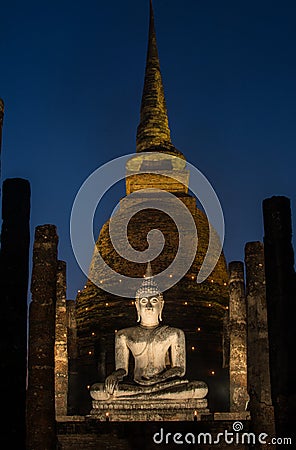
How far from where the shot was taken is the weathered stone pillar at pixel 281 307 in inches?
357

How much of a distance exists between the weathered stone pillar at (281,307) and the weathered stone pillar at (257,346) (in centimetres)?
515

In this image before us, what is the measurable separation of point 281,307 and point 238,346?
9.19 meters

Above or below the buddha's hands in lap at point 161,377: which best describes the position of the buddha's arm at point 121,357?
above

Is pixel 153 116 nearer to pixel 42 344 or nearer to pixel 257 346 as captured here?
pixel 257 346

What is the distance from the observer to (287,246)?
9891mm

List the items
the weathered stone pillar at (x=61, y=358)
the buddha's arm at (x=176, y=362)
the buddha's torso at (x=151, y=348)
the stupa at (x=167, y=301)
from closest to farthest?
the buddha's arm at (x=176, y=362) → the buddha's torso at (x=151, y=348) → the weathered stone pillar at (x=61, y=358) → the stupa at (x=167, y=301)

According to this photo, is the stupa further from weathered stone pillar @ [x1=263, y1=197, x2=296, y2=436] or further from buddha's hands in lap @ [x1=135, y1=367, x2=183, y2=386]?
weathered stone pillar @ [x1=263, y1=197, x2=296, y2=436]

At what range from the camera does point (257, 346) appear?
16.0 metres

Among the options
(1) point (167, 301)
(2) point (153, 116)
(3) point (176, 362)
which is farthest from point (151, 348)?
(2) point (153, 116)

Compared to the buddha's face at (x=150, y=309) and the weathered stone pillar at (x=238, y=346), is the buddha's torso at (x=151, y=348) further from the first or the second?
the weathered stone pillar at (x=238, y=346)

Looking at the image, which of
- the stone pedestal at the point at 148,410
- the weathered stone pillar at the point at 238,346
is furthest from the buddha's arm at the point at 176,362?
the weathered stone pillar at the point at 238,346

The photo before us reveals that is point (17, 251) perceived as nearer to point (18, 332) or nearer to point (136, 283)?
point (18, 332)

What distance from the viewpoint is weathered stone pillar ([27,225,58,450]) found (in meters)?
12.6

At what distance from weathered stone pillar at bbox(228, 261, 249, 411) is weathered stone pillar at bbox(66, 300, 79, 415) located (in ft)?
14.4
